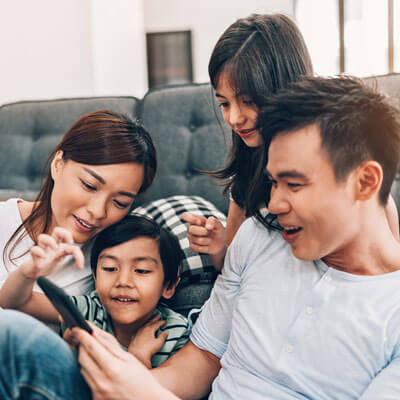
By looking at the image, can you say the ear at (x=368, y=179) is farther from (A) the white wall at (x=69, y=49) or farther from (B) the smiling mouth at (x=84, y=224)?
(A) the white wall at (x=69, y=49)

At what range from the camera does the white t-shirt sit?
1203 millimetres

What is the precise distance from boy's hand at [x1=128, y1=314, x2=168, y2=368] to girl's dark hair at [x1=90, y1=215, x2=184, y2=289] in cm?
16

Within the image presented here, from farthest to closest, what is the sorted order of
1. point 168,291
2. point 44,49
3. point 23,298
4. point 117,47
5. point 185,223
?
point 117,47
point 44,49
point 185,223
point 168,291
point 23,298

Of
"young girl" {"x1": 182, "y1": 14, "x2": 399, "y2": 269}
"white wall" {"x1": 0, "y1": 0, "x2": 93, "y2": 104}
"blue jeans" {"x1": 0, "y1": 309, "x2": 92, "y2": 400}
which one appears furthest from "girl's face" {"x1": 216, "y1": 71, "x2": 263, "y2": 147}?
"white wall" {"x1": 0, "y1": 0, "x2": 93, "y2": 104}

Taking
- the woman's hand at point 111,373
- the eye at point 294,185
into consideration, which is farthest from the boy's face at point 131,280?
the eye at point 294,185

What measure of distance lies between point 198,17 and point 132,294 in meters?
4.92

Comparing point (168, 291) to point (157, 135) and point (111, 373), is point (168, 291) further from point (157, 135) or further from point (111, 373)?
point (157, 135)

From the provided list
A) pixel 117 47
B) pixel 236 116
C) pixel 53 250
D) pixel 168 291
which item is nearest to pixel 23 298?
pixel 53 250

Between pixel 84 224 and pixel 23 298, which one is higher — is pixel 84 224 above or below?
above

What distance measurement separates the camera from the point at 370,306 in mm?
760

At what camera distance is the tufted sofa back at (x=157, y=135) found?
5.82 feet

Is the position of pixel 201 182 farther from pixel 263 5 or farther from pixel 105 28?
pixel 263 5

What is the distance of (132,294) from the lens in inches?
44.3

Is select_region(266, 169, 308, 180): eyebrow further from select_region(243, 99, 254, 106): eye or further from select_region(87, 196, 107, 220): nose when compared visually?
select_region(87, 196, 107, 220): nose
